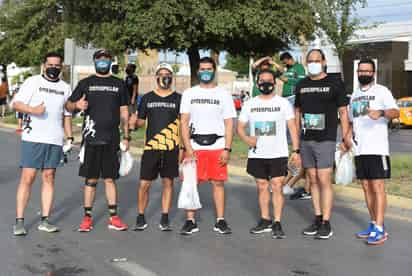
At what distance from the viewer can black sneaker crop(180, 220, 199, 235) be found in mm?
8227

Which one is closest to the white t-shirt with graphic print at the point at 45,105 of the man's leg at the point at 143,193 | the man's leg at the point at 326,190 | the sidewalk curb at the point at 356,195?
→ the man's leg at the point at 143,193

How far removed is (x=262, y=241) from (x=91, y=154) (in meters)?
2.14

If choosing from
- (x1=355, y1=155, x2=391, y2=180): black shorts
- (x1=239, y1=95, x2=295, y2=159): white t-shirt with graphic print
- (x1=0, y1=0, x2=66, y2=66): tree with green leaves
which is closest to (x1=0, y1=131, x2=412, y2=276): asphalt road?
(x1=355, y1=155, x2=391, y2=180): black shorts

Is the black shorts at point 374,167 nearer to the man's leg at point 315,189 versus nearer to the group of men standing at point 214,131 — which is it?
the group of men standing at point 214,131

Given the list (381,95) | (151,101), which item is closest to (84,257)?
(151,101)

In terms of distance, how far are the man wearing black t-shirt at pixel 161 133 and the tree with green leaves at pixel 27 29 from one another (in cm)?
2388

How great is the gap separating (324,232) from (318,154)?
0.86 meters

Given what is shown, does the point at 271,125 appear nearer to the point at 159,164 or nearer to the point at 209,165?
the point at 209,165

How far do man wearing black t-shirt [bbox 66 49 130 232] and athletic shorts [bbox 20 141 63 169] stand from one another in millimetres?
355

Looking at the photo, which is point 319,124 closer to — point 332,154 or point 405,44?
point 332,154

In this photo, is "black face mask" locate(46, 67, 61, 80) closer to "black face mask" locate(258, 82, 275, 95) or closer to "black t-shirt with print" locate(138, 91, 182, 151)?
"black t-shirt with print" locate(138, 91, 182, 151)

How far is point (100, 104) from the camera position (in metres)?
8.10

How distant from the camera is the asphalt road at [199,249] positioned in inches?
262

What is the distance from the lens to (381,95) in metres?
7.83
